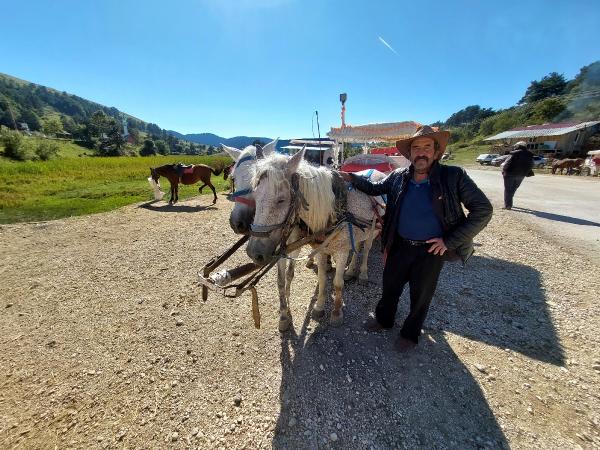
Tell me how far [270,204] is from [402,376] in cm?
230

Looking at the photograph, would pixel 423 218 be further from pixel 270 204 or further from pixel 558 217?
pixel 558 217

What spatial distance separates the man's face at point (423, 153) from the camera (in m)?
2.56

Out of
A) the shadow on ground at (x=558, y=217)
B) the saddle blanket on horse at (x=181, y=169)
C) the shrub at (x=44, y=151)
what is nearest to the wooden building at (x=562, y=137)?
the shadow on ground at (x=558, y=217)

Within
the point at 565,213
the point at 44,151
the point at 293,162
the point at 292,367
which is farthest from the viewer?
the point at 44,151

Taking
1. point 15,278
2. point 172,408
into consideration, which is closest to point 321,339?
point 172,408

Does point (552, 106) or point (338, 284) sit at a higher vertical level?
point (552, 106)

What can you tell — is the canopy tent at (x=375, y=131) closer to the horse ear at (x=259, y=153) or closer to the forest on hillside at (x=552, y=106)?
the horse ear at (x=259, y=153)

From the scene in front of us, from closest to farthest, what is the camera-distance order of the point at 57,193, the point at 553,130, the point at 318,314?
Answer: 1. the point at 318,314
2. the point at 57,193
3. the point at 553,130

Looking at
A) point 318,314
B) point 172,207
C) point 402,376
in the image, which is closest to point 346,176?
point 318,314

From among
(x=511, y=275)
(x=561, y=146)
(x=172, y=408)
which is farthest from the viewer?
(x=561, y=146)

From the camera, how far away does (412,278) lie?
→ 2.91 m

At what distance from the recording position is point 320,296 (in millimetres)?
3691

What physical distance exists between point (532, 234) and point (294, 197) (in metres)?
7.66

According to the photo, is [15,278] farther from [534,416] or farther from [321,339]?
[534,416]
